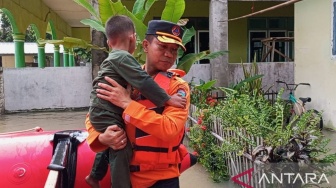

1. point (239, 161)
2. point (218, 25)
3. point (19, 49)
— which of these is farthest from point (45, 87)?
point (239, 161)

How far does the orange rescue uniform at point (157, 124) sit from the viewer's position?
1589 mm

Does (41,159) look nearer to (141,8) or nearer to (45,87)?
(141,8)

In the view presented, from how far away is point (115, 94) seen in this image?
5.50 ft

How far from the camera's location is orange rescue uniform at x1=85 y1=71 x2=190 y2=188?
5.21 feet

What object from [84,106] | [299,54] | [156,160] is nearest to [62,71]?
[84,106]

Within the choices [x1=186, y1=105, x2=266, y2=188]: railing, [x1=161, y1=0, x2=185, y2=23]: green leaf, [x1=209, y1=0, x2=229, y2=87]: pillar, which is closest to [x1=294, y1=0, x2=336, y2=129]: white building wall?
[x1=209, y1=0, x2=229, y2=87]: pillar

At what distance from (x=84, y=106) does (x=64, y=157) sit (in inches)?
324

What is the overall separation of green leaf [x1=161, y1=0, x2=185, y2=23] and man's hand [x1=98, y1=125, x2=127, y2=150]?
4426mm

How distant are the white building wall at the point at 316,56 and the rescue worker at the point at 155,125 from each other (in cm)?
555

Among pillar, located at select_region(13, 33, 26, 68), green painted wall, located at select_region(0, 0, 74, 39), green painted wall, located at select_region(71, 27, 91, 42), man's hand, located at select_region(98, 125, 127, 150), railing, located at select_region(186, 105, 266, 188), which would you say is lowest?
railing, located at select_region(186, 105, 266, 188)

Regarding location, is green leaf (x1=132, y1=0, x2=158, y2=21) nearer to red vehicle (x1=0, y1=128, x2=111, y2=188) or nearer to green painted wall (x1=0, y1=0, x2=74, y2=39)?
red vehicle (x1=0, y1=128, x2=111, y2=188)

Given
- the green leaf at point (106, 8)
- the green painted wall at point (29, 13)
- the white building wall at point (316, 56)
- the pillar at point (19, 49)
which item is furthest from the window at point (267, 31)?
the pillar at point (19, 49)

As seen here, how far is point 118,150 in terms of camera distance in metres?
1.72

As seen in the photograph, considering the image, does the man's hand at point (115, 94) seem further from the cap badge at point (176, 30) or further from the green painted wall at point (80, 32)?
the green painted wall at point (80, 32)
